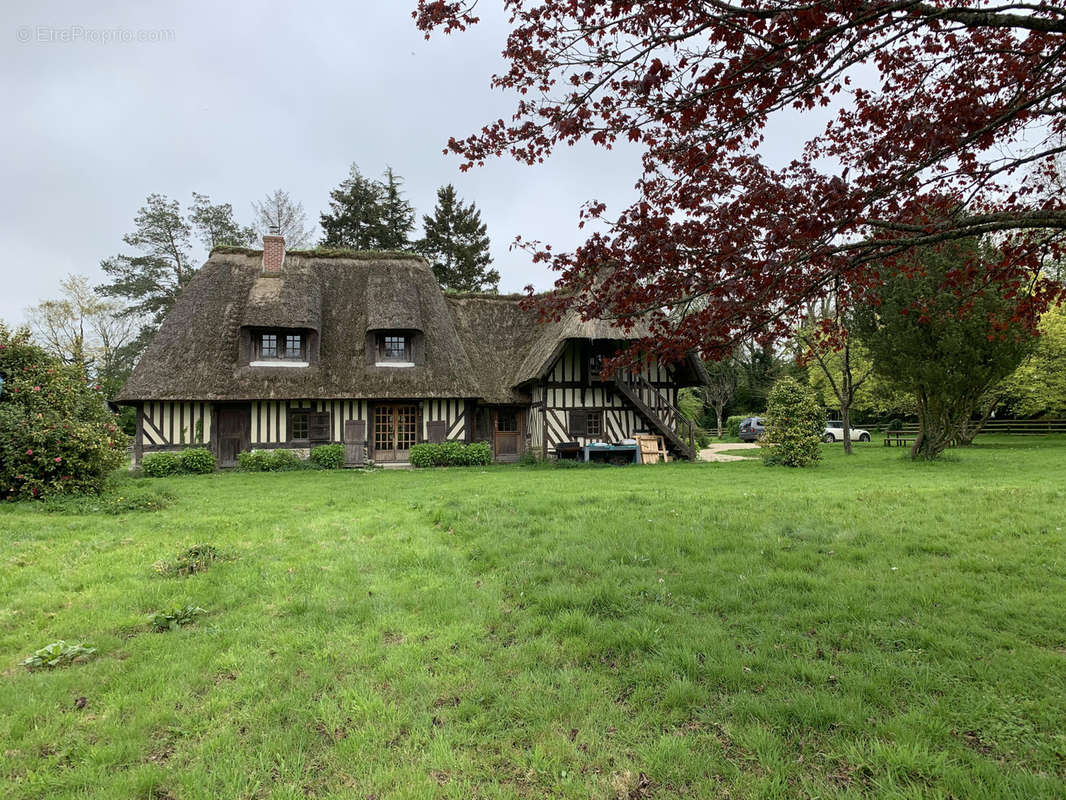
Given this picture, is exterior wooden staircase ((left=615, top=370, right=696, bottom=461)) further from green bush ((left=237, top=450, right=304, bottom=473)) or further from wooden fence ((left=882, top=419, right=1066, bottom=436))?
wooden fence ((left=882, top=419, right=1066, bottom=436))

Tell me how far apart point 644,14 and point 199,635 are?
5.49 m

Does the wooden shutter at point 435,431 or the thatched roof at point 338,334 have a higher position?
the thatched roof at point 338,334

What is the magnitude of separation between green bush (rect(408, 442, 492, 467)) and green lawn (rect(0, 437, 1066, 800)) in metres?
11.1

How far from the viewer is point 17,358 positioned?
1134 centimetres

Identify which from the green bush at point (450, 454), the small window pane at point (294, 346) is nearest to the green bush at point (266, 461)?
the small window pane at point (294, 346)

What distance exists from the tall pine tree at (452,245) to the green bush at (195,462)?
2415 centimetres

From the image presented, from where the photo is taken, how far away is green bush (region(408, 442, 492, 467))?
18641 millimetres

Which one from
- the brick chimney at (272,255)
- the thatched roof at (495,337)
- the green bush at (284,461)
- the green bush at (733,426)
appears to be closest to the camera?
the green bush at (284,461)

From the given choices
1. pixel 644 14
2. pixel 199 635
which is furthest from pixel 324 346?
pixel 644 14

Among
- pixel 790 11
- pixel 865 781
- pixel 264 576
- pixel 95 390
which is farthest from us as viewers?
pixel 95 390

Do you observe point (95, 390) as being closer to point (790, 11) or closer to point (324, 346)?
point (324, 346)

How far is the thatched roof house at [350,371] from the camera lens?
18141 mm

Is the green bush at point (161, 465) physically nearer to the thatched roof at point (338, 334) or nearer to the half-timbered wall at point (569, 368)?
the thatched roof at point (338, 334)

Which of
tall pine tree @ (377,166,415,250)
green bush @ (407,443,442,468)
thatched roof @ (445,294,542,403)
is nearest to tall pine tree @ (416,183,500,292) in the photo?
tall pine tree @ (377,166,415,250)
